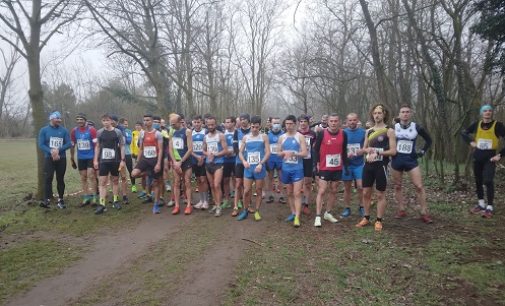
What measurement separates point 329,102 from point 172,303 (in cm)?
3064

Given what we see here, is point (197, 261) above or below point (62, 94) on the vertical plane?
below

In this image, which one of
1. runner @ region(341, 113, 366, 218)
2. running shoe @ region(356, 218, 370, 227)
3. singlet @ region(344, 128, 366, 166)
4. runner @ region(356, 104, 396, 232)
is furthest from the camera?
singlet @ region(344, 128, 366, 166)

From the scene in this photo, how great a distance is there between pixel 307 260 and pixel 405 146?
3.06 meters

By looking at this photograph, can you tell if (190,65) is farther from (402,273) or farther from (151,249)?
(402,273)

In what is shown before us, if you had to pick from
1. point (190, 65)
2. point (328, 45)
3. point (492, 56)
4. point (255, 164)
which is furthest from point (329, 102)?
point (255, 164)

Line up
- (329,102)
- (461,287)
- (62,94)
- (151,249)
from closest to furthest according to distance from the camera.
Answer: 1. (461,287)
2. (151,249)
3. (329,102)
4. (62,94)

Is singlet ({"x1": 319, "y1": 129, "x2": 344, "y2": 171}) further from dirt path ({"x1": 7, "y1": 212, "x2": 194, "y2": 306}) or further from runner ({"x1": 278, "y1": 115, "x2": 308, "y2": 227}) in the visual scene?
dirt path ({"x1": 7, "y1": 212, "x2": 194, "y2": 306})

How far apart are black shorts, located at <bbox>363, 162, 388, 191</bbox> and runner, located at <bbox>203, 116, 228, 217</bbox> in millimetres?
3029

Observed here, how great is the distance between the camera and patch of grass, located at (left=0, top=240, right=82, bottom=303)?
14.9ft

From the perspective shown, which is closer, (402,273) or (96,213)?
(402,273)

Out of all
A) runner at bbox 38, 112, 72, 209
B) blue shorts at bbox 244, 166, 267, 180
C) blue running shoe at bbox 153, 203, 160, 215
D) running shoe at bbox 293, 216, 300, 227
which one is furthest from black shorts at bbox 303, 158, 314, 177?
runner at bbox 38, 112, 72, 209

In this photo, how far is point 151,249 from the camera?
5785mm

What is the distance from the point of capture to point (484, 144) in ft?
23.4

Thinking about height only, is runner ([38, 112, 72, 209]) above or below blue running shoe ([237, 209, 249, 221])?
above
